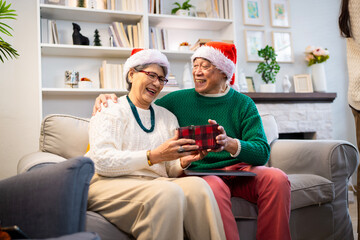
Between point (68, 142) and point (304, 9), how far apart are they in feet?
11.3

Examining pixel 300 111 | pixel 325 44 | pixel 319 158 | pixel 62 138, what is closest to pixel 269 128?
pixel 319 158

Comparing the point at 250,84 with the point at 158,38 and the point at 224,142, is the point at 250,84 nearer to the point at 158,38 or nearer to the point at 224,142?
the point at 158,38

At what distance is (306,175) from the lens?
190 centimetres

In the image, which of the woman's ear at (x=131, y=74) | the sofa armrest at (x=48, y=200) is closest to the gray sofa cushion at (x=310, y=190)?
the woman's ear at (x=131, y=74)

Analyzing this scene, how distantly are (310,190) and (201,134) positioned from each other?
28.5 inches

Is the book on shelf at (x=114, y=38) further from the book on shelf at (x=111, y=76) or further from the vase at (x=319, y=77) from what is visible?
the vase at (x=319, y=77)

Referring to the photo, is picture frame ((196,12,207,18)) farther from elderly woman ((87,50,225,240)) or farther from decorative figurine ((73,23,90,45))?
elderly woman ((87,50,225,240))

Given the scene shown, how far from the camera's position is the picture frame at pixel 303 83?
3942 millimetres

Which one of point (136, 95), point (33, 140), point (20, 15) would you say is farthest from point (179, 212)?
point (20, 15)

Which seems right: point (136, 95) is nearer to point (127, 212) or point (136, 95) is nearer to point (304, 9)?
point (127, 212)

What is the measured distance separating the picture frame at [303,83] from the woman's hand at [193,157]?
2753 mm

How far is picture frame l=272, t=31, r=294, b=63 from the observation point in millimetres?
4004

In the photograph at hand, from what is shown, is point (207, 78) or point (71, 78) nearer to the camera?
point (207, 78)

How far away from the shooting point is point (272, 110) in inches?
140
